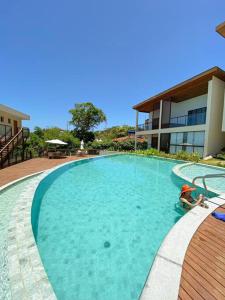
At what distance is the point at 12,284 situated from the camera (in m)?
1.88

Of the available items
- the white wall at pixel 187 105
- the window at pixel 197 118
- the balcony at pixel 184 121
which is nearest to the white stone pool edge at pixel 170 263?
the window at pixel 197 118

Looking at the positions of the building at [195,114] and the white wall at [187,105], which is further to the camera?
the white wall at [187,105]

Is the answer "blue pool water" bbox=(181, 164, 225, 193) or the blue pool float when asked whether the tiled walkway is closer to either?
the blue pool float

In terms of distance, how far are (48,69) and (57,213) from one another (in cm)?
2096

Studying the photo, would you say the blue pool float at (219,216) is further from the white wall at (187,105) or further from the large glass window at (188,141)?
the white wall at (187,105)

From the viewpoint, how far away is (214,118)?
14727 mm

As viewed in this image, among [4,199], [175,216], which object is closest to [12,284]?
[4,199]

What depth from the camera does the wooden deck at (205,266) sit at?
1674mm

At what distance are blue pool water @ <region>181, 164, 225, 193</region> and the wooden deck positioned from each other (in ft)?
12.7

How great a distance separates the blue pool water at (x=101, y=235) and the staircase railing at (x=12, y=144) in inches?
184

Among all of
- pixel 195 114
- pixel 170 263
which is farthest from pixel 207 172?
pixel 170 263

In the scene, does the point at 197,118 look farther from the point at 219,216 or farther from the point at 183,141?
the point at 219,216

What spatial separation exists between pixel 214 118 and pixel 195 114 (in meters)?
1.83

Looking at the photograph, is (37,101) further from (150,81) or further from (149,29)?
(149,29)
